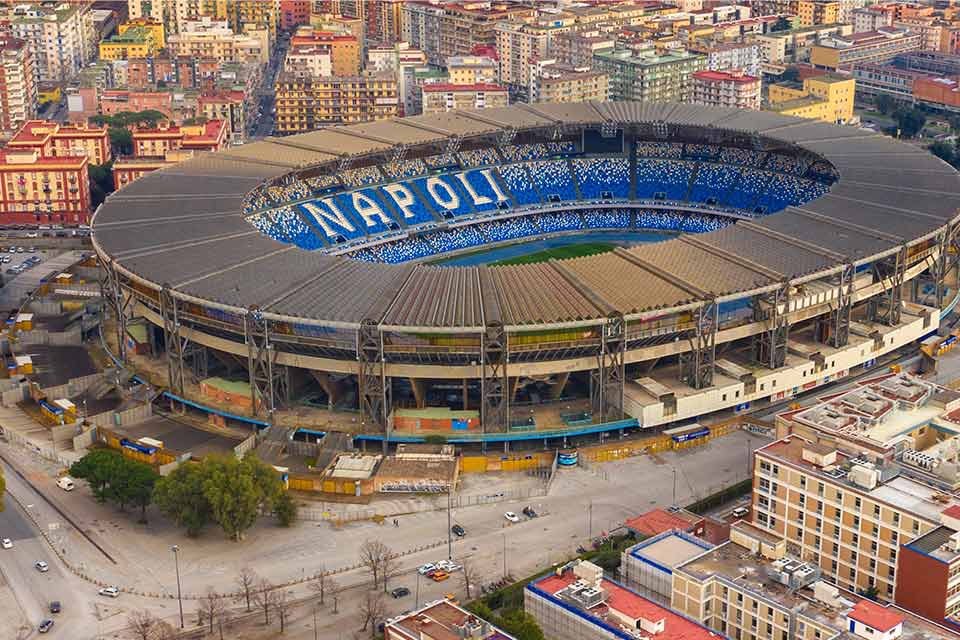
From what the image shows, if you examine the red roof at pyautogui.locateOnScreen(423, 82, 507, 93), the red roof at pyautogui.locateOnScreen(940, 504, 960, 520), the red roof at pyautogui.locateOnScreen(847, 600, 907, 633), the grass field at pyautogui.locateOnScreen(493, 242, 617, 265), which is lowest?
the grass field at pyautogui.locateOnScreen(493, 242, 617, 265)

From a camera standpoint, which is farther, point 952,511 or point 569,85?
point 569,85

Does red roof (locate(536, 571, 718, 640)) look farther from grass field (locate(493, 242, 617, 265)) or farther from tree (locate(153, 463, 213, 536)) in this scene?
grass field (locate(493, 242, 617, 265))

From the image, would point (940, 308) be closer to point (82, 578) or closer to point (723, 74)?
point (82, 578)

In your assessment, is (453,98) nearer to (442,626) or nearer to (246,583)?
(246,583)

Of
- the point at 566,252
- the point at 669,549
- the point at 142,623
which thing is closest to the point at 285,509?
the point at 142,623

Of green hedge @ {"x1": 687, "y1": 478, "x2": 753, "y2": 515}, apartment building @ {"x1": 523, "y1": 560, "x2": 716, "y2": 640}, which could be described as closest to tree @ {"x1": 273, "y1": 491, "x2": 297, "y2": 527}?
apartment building @ {"x1": 523, "y1": 560, "x2": 716, "y2": 640}

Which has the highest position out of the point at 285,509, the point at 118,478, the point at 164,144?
the point at 164,144

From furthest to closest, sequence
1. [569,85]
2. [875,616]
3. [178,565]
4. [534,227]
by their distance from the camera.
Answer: [569,85] < [534,227] < [178,565] < [875,616]
